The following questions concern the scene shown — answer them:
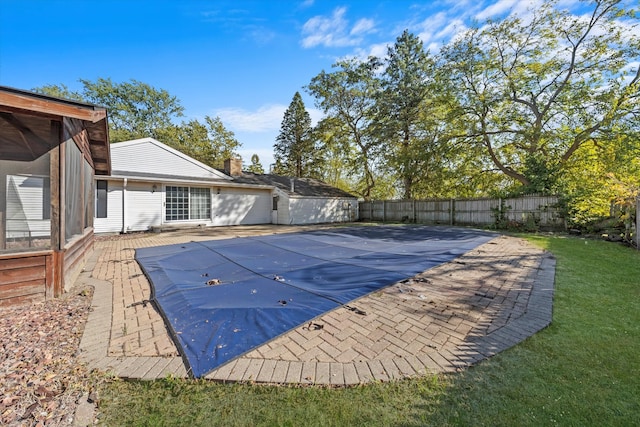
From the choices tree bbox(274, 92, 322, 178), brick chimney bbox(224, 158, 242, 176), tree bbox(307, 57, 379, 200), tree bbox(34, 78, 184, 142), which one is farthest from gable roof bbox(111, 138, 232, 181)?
tree bbox(274, 92, 322, 178)

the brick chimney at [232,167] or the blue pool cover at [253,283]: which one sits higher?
the brick chimney at [232,167]

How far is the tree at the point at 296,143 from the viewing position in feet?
93.5

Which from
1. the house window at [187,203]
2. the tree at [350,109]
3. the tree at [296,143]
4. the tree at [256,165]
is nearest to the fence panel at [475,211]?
the tree at [350,109]

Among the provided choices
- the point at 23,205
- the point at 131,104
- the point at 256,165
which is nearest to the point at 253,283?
the point at 23,205

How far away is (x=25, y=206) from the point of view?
5293mm

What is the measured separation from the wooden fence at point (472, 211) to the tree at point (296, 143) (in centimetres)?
1057

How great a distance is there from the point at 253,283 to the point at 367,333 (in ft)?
6.85

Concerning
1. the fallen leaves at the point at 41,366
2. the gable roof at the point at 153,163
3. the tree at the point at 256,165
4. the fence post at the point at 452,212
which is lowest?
the fallen leaves at the point at 41,366

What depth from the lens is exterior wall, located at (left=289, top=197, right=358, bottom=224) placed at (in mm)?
16391

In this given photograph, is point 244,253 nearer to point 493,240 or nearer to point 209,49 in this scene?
point 493,240

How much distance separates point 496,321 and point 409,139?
742 inches

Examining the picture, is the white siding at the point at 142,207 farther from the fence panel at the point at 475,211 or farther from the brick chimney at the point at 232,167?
the fence panel at the point at 475,211

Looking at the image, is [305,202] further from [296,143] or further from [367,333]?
[367,333]

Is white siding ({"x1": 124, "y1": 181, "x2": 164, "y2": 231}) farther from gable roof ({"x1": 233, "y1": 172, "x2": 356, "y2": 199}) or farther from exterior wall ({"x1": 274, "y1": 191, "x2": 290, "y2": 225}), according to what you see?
exterior wall ({"x1": 274, "y1": 191, "x2": 290, "y2": 225})
